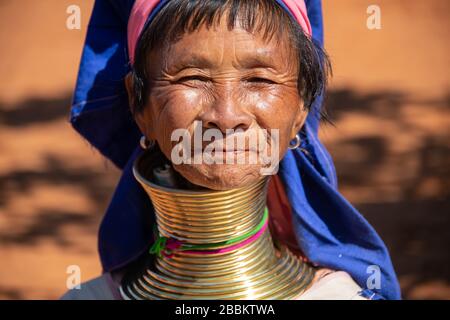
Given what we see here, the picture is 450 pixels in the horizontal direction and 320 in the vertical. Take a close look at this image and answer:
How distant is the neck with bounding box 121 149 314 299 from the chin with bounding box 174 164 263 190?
0.36ft

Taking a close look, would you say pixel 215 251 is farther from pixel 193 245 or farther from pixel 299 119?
pixel 299 119

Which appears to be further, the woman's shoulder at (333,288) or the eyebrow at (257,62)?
the woman's shoulder at (333,288)

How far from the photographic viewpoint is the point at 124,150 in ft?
8.21

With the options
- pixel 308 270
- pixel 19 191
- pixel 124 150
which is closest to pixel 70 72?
pixel 19 191

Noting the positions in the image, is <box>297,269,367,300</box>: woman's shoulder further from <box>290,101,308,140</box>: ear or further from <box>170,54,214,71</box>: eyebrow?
<box>170,54,214,71</box>: eyebrow

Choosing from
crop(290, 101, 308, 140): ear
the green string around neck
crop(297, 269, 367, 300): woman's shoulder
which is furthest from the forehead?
crop(297, 269, 367, 300): woman's shoulder

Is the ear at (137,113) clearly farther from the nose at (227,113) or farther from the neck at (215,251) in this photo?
the nose at (227,113)

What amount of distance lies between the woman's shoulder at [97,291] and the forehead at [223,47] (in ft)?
3.04

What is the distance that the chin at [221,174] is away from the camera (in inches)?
74.3

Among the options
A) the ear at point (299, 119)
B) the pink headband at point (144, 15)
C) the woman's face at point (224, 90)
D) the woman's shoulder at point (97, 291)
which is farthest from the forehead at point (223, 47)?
the woman's shoulder at point (97, 291)

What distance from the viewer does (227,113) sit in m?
1.82

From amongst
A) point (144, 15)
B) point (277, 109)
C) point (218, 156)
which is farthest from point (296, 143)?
point (144, 15)

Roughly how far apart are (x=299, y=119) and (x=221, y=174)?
0.37m

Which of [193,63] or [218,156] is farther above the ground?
[193,63]
